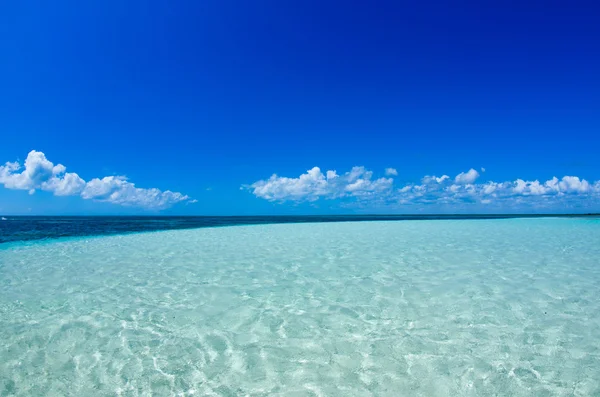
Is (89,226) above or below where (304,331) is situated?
above

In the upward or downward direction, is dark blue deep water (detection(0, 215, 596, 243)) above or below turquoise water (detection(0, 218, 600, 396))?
above

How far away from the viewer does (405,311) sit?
6605mm

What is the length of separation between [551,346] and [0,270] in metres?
15.7

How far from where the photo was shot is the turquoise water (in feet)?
13.5

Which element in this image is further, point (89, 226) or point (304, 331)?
point (89, 226)

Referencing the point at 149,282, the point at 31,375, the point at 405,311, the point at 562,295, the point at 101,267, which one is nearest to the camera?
the point at 31,375

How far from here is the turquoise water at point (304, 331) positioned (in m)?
4.11

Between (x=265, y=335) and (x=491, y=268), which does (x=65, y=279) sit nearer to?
(x=265, y=335)

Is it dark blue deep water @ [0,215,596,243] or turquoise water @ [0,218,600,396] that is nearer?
turquoise water @ [0,218,600,396]

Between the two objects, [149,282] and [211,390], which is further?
[149,282]

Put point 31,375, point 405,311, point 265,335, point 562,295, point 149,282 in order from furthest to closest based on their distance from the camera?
point 149,282 → point 562,295 → point 405,311 → point 265,335 → point 31,375

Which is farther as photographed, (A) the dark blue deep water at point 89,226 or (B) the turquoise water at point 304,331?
(A) the dark blue deep water at point 89,226

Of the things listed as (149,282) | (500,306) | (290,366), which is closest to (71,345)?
(290,366)

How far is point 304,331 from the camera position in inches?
225
